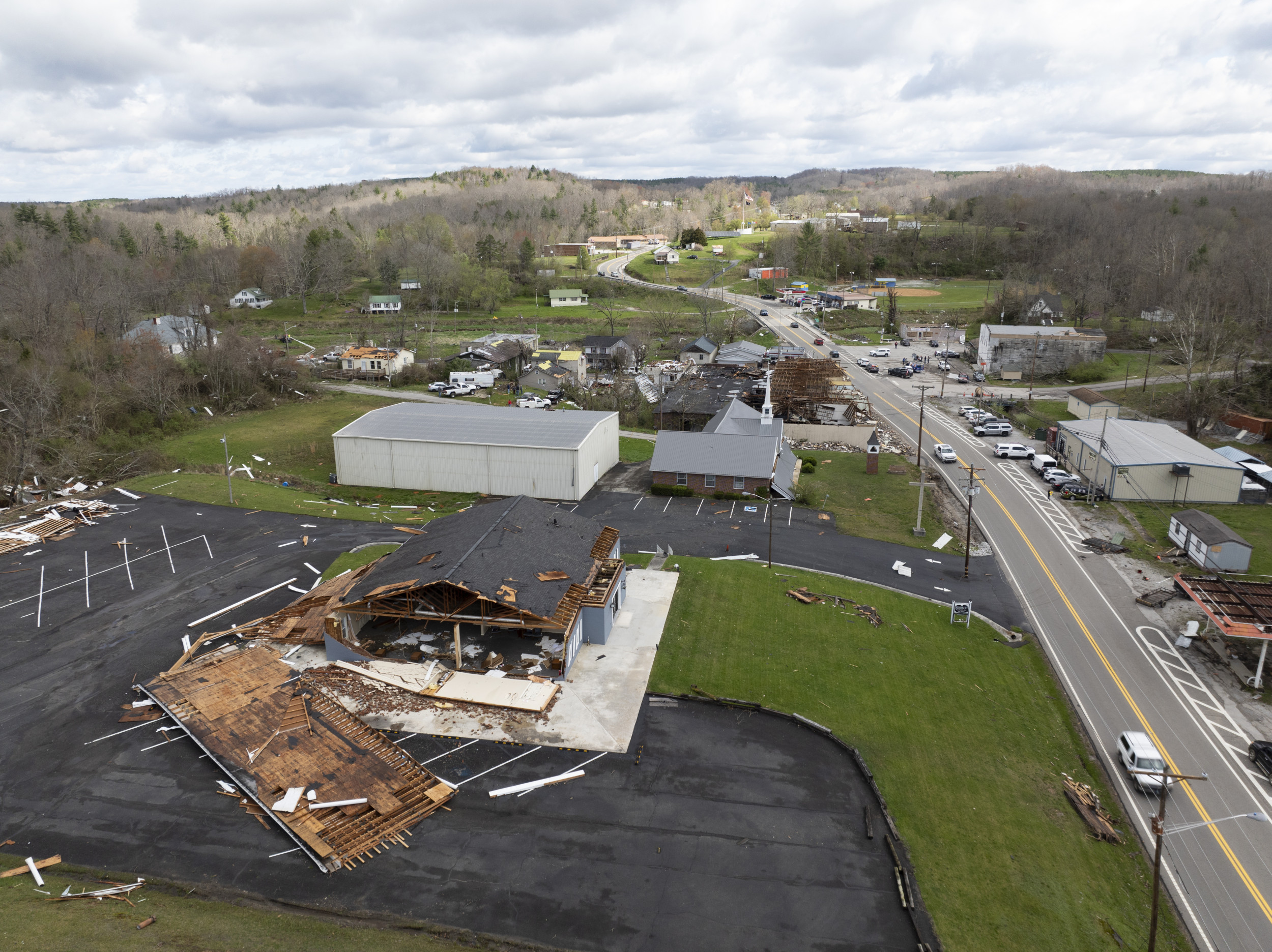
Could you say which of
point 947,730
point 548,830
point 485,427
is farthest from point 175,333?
point 947,730

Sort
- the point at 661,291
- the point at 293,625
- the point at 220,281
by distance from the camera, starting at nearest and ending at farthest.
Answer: the point at 293,625
the point at 220,281
the point at 661,291

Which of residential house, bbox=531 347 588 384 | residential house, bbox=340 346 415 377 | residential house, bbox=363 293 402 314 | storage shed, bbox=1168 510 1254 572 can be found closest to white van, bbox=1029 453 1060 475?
storage shed, bbox=1168 510 1254 572

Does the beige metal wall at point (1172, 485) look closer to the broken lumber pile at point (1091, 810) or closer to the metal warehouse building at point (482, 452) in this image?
the broken lumber pile at point (1091, 810)

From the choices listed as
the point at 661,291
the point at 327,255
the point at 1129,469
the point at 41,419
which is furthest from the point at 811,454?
the point at 327,255

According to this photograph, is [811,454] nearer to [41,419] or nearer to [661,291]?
[41,419]

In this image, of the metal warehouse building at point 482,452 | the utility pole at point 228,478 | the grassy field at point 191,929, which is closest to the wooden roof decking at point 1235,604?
the grassy field at point 191,929

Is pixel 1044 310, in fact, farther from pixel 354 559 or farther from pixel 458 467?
pixel 354 559

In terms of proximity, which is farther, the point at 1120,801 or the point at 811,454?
the point at 811,454
